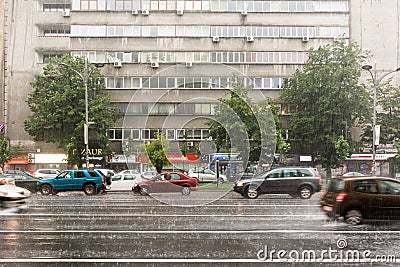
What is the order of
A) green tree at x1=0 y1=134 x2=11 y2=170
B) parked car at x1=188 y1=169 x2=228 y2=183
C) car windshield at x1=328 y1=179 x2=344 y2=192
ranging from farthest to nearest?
green tree at x1=0 y1=134 x2=11 y2=170
parked car at x1=188 y1=169 x2=228 y2=183
car windshield at x1=328 y1=179 x2=344 y2=192

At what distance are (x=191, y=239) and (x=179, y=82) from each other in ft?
134

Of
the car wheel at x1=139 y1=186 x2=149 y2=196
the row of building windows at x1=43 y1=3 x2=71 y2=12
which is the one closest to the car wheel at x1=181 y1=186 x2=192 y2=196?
the car wheel at x1=139 y1=186 x2=149 y2=196

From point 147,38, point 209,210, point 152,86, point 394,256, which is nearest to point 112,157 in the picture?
point 152,86

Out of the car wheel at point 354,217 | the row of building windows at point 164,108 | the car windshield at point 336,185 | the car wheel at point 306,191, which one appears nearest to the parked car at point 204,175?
Result: the row of building windows at point 164,108

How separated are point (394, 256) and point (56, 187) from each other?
21.9m

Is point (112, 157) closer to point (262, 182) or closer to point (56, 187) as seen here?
point (56, 187)

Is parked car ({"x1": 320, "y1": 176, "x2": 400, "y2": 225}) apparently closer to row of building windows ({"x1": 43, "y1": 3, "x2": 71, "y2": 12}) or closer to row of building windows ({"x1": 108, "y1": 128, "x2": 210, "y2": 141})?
row of building windows ({"x1": 108, "y1": 128, "x2": 210, "y2": 141})

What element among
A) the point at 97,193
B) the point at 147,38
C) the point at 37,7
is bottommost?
the point at 97,193

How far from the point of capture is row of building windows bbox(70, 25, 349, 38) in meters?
50.7

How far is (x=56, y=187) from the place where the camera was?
88.7 feet

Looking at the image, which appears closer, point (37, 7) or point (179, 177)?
point (179, 177)

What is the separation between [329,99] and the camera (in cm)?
4325

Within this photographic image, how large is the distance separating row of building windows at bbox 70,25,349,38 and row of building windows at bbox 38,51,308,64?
2.00 meters

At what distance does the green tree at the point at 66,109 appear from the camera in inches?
1750
